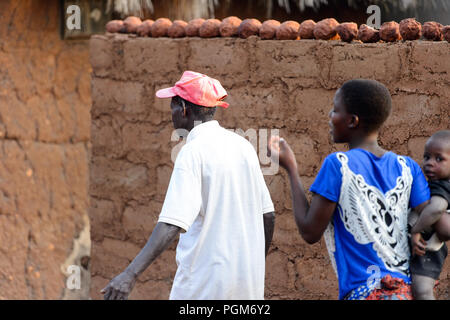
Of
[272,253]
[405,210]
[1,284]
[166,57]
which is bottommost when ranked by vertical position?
[1,284]

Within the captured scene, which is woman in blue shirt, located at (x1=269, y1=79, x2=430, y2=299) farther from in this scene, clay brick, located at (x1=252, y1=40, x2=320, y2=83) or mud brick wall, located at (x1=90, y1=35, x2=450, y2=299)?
clay brick, located at (x1=252, y1=40, x2=320, y2=83)

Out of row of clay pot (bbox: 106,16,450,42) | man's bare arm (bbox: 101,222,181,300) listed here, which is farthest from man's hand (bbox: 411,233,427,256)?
row of clay pot (bbox: 106,16,450,42)

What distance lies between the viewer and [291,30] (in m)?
4.56

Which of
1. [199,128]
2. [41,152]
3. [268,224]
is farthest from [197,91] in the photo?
[41,152]

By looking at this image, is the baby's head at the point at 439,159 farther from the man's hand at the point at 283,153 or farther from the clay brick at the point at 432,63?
the clay brick at the point at 432,63

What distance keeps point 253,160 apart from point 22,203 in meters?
3.21

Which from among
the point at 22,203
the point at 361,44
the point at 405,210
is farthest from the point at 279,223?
the point at 22,203

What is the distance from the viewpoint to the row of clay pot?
429cm

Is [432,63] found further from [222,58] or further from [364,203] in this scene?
[364,203]

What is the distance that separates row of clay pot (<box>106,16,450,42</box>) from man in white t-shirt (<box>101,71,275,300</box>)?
1396 mm

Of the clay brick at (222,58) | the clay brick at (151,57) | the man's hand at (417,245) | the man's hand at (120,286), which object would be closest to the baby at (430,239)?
the man's hand at (417,245)

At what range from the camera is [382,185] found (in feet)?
9.13

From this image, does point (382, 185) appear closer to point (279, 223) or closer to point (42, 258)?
point (279, 223)
